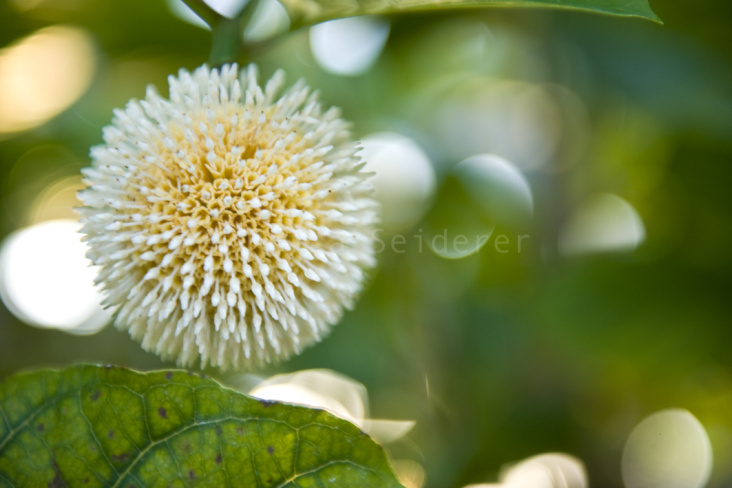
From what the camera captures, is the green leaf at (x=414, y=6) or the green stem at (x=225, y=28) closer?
the green leaf at (x=414, y=6)

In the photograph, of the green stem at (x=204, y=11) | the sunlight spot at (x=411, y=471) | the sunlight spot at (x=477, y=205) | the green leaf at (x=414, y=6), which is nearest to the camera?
the green leaf at (x=414, y=6)

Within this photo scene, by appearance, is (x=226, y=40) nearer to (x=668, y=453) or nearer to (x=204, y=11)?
(x=204, y=11)

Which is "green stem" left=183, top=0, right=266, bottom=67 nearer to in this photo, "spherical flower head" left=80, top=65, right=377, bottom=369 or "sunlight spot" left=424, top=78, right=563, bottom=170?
"spherical flower head" left=80, top=65, right=377, bottom=369

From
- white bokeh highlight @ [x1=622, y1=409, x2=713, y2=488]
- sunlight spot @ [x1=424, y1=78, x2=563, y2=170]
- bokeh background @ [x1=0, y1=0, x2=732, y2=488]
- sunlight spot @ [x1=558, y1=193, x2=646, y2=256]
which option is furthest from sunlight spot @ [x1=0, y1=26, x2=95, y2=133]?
white bokeh highlight @ [x1=622, y1=409, x2=713, y2=488]

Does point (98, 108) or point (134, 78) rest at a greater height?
point (134, 78)

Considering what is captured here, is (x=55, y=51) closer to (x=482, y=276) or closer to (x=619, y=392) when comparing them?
(x=482, y=276)

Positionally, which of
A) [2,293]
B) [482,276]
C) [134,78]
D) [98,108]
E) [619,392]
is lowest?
[619,392]

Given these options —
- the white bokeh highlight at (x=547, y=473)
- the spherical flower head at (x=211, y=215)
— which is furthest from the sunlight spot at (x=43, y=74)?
the white bokeh highlight at (x=547, y=473)

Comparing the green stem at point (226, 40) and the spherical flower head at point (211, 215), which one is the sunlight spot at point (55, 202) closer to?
the spherical flower head at point (211, 215)

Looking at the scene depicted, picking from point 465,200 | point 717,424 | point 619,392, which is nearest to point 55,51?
point 465,200
